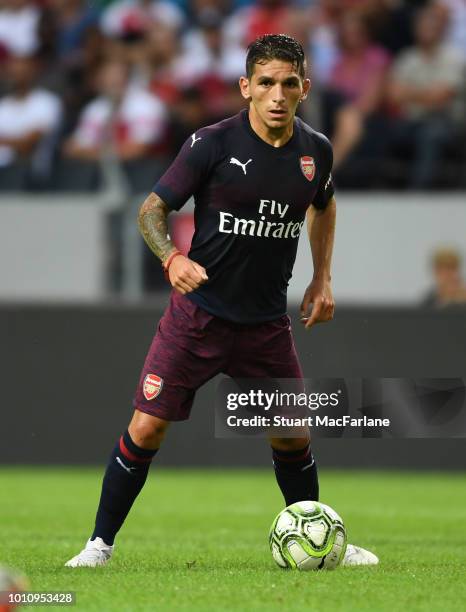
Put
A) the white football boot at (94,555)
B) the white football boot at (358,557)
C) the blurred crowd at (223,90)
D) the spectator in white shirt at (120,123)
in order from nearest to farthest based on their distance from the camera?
the white football boot at (94,555), the white football boot at (358,557), the blurred crowd at (223,90), the spectator in white shirt at (120,123)

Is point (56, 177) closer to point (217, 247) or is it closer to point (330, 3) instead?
point (330, 3)

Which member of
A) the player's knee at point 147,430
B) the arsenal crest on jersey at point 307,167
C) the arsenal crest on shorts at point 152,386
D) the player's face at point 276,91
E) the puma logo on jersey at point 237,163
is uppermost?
the player's face at point 276,91

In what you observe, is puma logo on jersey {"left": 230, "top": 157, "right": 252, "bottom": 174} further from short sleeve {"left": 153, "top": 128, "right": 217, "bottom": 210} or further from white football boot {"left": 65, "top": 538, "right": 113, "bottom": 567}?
white football boot {"left": 65, "top": 538, "right": 113, "bottom": 567}

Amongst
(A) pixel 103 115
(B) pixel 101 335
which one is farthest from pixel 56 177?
(B) pixel 101 335

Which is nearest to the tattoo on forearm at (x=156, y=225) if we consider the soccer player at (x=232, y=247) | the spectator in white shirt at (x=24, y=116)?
the soccer player at (x=232, y=247)

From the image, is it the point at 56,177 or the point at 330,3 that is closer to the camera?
the point at 56,177

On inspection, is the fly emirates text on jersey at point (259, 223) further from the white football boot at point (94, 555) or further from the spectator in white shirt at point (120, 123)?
the spectator in white shirt at point (120, 123)

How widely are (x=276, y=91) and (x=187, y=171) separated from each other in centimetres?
56

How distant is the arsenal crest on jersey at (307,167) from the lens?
6730 mm

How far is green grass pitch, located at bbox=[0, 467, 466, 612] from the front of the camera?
568 centimetres

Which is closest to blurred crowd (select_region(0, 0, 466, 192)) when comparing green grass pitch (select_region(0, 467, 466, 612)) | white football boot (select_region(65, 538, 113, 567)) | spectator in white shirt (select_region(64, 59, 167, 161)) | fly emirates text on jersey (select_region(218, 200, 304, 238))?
spectator in white shirt (select_region(64, 59, 167, 161))

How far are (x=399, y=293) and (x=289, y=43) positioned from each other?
737 cm

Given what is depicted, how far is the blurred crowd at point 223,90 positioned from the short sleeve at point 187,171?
7.16 meters

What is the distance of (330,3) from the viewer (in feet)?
50.5
